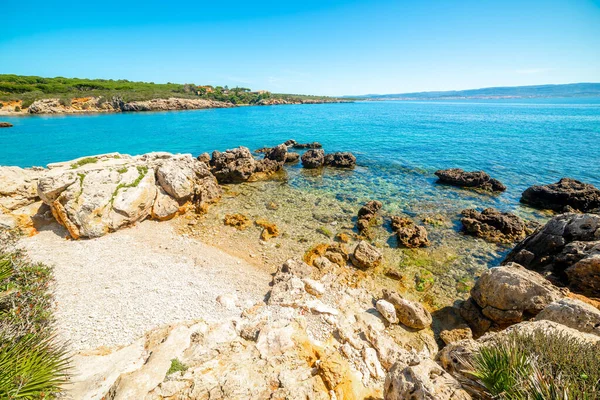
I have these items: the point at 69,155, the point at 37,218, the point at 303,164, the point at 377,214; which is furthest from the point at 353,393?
the point at 69,155

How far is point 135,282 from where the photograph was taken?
10.5 m

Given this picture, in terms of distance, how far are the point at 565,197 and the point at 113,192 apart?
3268 cm

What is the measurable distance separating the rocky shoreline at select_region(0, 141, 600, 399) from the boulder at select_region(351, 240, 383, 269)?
80mm

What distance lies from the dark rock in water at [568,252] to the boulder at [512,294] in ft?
5.67

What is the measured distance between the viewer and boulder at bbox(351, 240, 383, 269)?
42.8 ft

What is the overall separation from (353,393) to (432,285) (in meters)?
7.79

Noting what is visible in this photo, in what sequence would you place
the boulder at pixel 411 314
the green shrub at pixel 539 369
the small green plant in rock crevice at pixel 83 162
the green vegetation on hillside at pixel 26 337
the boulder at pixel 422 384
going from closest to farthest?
the green shrub at pixel 539 369
the boulder at pixel 422 384
the green vegetation on hillside at pixel 26 337
the boulder at pixel 411 314
the small green plant in rock crevice at pixel 83 162

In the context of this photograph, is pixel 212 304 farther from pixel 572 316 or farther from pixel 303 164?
pixel 303 164

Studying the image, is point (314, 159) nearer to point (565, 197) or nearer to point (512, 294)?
point (565, 197)

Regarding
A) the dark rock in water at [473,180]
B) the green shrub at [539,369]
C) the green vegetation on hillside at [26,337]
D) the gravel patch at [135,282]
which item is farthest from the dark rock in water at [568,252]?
the green vegetation on hillside at [26,337]

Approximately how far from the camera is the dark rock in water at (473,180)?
75.9ft

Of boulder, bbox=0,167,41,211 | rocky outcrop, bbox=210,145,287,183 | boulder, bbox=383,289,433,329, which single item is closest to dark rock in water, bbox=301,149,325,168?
rocky outcrop, bbox=210,145,287,183

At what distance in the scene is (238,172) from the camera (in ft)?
80.9

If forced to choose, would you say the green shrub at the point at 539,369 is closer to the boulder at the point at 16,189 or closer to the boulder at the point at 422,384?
the boulder at the point at 422,384
